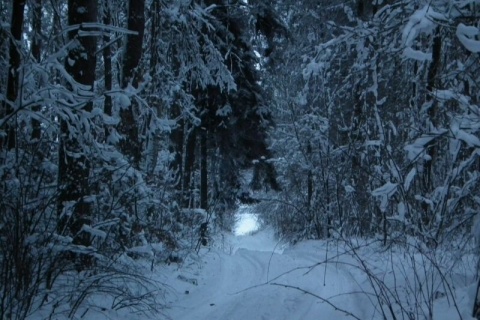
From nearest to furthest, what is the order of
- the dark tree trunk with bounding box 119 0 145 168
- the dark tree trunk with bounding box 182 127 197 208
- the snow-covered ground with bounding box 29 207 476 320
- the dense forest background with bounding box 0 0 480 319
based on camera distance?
the dense forest background with bounding box 0 0 480 319 < the snow-covered ground with bounding box 29 207 476 320 < the dark tree trunk with bounding box 119 0 145 168 < the dark tree trunk with bounding box 182 127 197 208

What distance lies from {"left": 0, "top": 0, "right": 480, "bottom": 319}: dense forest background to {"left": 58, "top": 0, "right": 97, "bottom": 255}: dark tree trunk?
21 millimetres

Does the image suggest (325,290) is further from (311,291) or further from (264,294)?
(264,294)

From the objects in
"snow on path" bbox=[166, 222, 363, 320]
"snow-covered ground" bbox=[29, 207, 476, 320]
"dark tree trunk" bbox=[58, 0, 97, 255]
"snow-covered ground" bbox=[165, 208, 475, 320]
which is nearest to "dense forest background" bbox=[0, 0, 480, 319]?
"dark tree trunk" bbox=[58, 0, 97, 255]

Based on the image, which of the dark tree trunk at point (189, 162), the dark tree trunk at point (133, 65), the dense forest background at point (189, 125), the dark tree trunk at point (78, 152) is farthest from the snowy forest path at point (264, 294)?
the dark tree trunk at point (189, 162)

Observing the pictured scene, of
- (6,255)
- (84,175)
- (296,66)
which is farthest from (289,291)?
(296,66)

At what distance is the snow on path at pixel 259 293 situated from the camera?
14.4 feet

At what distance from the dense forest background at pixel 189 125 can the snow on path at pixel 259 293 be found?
0.70 meters

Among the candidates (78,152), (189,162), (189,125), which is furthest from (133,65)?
(189,125)

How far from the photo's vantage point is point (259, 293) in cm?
514

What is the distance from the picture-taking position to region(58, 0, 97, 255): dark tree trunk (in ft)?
13.4

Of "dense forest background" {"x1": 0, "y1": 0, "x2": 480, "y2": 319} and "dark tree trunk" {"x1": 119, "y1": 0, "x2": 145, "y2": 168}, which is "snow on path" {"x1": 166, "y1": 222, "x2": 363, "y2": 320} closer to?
"dense forest background" {"x1": 0, "y1": 0, "x2": 480, "y2": 319}

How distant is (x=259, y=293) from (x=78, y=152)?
2911mm

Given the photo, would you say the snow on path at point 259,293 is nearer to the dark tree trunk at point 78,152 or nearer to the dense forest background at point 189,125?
the dense forest background at point 189,125

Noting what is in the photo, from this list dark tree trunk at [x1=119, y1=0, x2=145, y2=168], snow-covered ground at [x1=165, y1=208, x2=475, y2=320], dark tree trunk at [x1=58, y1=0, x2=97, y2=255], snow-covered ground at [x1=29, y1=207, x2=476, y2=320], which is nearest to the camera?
snow-covered ground at [x1=29, y1=207, x2=476, y2=320]
